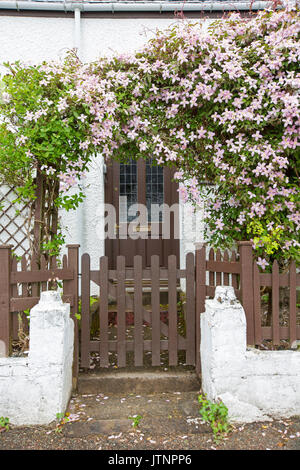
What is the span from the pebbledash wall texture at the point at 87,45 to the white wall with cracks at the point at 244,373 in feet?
8.26

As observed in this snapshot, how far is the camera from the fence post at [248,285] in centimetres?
280

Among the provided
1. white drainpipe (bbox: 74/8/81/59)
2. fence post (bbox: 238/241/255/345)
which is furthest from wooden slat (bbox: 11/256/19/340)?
white drainpipe (bbox: 74/8/81/59)

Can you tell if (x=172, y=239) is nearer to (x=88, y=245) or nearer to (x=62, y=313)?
(x=88, y=245)

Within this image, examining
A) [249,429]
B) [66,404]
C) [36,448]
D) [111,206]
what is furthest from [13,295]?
[111,206]

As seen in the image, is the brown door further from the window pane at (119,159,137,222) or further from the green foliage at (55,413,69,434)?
the green foliage at (55,413,69,434)

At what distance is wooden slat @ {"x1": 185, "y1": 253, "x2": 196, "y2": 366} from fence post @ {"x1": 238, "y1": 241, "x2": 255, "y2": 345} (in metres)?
0.46

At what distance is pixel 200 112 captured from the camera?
3.12 metres

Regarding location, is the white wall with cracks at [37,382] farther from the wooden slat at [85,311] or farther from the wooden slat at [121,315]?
the wooden slat at [121,315]

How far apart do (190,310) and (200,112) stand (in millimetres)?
1758

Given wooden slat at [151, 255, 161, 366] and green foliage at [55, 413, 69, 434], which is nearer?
green foliage at [55, 413, 69, 434]

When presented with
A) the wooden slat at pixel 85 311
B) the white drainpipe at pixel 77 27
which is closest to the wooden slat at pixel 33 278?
the wooden slat at pixel 85 311

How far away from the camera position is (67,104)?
293 centimetres

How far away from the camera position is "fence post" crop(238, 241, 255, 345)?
280 cm

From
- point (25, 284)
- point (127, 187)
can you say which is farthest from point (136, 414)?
point (127, 187)
